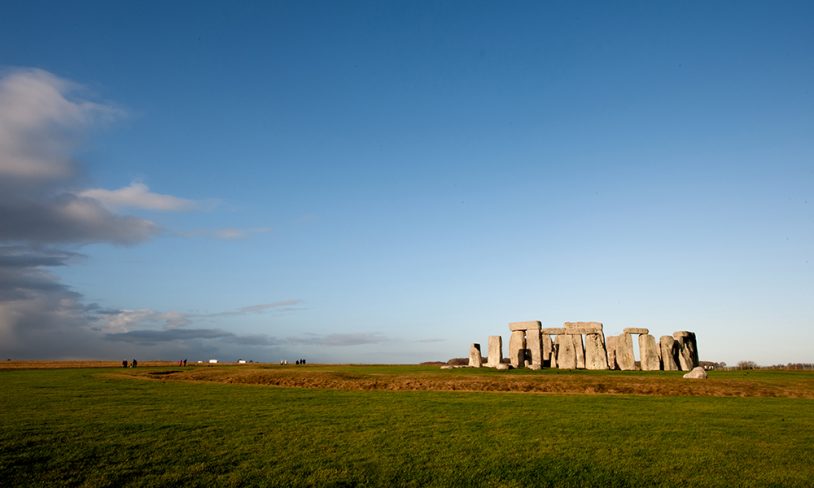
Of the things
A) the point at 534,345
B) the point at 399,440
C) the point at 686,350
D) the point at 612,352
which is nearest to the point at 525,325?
the point at 534,345

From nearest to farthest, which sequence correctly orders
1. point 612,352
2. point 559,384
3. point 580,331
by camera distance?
1. point 559,384
2. point 612,352
3. point 580,331

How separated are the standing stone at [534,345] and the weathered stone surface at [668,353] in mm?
7592

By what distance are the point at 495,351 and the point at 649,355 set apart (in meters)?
9.69

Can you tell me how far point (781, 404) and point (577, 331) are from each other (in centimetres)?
1902

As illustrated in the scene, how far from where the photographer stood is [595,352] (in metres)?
35.3

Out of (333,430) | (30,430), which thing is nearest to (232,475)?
(333,430)

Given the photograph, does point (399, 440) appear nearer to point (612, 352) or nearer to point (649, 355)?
point (649, 355)

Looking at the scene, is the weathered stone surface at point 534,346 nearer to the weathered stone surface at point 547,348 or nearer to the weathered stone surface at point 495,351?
the weathered stone surface at point 495,351

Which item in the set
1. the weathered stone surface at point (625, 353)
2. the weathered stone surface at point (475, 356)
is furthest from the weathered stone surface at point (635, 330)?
the weathered stone surface at point (475, 356)

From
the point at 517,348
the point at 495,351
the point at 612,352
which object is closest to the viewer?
the point at 612,352

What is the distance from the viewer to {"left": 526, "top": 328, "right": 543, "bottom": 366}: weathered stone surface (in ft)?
119

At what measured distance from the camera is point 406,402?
17047 millimetres

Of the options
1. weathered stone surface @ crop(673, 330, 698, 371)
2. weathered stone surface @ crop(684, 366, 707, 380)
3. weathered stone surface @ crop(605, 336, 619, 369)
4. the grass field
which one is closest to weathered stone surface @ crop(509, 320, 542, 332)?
weathered stone surface @ crop(605, 336, 619, 369)

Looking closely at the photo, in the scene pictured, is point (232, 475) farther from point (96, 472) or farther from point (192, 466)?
point (96, 472)
